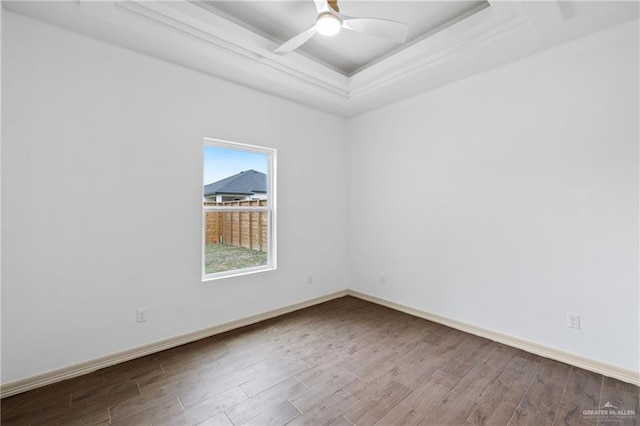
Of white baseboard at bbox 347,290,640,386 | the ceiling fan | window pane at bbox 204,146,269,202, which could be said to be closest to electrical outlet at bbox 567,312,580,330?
white baseboard at bbox 347,290,640,386

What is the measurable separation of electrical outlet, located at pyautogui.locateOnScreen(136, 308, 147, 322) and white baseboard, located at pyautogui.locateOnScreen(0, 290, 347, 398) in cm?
23

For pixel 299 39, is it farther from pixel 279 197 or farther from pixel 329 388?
pixel 329 388

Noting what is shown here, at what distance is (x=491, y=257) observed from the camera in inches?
113

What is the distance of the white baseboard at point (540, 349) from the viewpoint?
2152mm

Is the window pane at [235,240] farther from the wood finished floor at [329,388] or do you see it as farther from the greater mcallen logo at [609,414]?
the greater mcallen logo at [609,414]

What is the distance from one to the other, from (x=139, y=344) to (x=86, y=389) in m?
0.49

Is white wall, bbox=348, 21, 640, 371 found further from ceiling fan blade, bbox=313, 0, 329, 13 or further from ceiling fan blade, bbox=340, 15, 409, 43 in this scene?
ceiling fan blade, bbox=313, 0, 329, 13

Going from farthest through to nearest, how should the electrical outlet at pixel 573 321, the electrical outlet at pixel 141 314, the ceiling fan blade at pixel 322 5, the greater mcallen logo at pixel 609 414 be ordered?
the electrical outlet at pixel 141 314 → the electrical outlet at pixel 573 321 → the ceiling fan blade at pixel 322 5 → the greater mcallen logo at pixel 609 414

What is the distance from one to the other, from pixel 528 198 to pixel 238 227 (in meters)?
2.96

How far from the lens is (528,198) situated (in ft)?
8.64

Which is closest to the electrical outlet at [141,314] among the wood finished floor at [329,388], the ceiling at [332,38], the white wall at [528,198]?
the wood finished floor at [329,388]

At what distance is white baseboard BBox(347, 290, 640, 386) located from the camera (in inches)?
84.7

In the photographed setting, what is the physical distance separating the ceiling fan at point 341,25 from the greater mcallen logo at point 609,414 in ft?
9.32

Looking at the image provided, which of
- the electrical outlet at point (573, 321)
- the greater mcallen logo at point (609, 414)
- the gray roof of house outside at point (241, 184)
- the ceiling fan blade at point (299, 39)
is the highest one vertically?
the ceiling fan blade at point (299, 39)
